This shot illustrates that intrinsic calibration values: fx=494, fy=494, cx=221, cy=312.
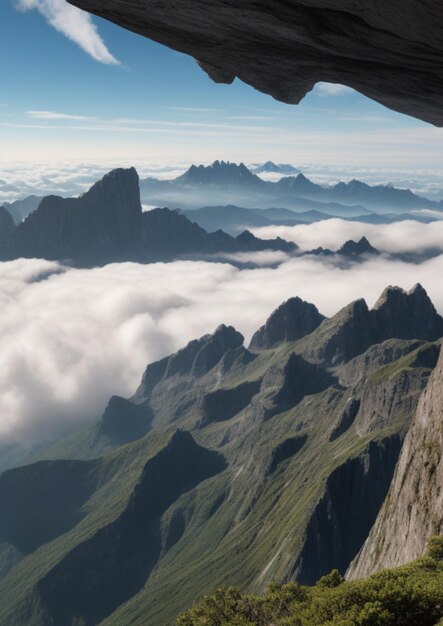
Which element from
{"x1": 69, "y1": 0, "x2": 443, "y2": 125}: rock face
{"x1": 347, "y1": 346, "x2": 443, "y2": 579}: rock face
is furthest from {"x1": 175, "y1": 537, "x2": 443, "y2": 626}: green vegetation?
{"x1": 69, "y1": 0, "x2": 443, "y2": 125}: rock face

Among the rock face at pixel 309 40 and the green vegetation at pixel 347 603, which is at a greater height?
the rock face at pixel 309 40

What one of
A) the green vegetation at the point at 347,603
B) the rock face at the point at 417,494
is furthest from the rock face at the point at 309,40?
the rock face at the point at 417,494

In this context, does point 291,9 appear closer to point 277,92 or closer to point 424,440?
point 277,92

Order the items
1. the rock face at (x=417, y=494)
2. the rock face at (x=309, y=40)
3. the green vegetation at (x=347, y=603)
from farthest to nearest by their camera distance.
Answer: the rock face at (x=417, y=494) < the green vegetation at (x=347, y=603) < the rock face at (x=309, y=40)

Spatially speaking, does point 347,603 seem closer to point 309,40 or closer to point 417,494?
point 417,494

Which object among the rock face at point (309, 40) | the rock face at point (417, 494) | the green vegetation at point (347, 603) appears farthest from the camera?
the rock face at point (417, 494)

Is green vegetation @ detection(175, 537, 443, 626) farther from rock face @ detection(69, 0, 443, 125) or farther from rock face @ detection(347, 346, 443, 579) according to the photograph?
rock face @ detection(69, 0, 443, 125)

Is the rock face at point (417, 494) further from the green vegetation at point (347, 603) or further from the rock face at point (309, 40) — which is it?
the rock face at point (309, 40)
